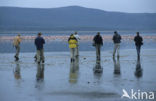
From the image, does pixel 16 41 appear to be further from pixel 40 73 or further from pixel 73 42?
pixel 40 73

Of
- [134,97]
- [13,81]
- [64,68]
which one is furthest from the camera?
[64,68]

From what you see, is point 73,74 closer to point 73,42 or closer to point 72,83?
point 72,83

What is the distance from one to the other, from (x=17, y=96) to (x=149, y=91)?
4.12 metres

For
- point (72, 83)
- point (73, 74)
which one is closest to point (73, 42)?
point (73, 74)

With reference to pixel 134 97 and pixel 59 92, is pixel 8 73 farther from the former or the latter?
pixel 134 97

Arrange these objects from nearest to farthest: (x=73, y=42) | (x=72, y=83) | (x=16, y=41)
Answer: (x=72, y=83), (x=73, y=42), (x=16, y=41)

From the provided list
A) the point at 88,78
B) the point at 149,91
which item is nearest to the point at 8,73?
the point at 88,78

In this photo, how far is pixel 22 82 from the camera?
1623 cm

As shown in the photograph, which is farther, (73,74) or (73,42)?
(73,42)

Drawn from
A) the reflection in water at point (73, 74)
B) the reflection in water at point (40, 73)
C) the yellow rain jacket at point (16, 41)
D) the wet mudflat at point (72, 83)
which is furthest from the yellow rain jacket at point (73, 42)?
the yellow rain jacket at point (16, 41)

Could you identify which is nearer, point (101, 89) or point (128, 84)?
point (101, 89)

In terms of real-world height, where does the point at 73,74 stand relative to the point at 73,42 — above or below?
below

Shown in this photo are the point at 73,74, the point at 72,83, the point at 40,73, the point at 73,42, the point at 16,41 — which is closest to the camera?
the point at 72,83

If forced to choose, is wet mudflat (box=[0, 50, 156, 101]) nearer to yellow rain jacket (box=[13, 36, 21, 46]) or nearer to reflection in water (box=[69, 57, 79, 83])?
reflection in water (box=[69, 57, 79, 83])
